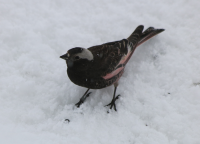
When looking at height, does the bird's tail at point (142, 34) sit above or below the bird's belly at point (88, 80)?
above

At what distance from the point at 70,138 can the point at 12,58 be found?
183 centimetres

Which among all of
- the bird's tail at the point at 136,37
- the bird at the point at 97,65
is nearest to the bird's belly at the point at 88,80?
the bird at the point at 97,65

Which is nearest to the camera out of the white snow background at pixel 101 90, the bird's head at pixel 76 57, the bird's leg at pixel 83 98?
the white snow background at pixel 101 90

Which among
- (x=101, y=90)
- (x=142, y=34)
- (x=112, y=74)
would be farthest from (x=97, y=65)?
(x=142, y=34)

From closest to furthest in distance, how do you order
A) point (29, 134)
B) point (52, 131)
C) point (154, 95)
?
point (29, 134) → point (52, 131) → point (154, 95)

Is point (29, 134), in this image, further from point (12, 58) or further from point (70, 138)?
point (12, 58)

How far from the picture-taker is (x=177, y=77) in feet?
9.91

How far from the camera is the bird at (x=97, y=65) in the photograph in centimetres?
260

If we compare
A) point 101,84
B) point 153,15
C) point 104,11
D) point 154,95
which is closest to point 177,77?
point 154,95

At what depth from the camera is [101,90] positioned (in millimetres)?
3053

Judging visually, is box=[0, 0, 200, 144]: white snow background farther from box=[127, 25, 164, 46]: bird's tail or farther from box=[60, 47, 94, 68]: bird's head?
box=[60, 47, 94, 68]: bird's head

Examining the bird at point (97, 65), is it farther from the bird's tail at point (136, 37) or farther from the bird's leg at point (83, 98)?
the bird's tail at point (136, 37)

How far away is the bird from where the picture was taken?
102 inches

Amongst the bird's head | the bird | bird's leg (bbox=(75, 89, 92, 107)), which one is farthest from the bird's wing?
bird's leg (bbox=(75, 89, 92, 107))
